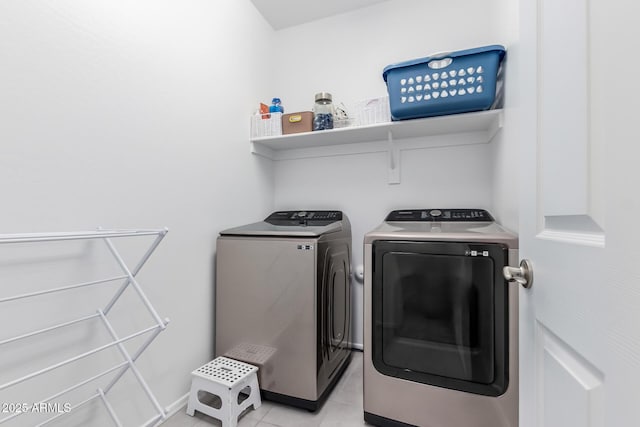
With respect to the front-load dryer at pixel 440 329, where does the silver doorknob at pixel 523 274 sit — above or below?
above

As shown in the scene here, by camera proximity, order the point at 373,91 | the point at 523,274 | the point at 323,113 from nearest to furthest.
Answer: the point at 523,274 < the point at 323,113 < the point at 373,91

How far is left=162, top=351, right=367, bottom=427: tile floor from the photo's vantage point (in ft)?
4.59

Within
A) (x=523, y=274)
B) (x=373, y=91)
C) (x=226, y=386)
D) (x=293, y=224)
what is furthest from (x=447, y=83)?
(x=226, y=386)

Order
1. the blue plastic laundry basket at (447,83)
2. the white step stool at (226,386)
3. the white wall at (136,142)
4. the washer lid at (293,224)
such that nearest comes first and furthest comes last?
the white wall at (136,142) → the white step stool at (226,386) → the blue plastic laundry basket at (447,83) → the washer lid at (293,224)

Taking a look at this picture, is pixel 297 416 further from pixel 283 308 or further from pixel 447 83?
pixel 447 83

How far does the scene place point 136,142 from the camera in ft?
4.27

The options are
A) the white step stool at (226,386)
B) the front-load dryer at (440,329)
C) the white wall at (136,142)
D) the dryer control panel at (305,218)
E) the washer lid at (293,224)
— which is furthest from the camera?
the dryer control panel at (305,218)

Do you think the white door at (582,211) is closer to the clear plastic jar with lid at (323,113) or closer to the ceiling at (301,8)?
the clear plastic jar with lid at (323,113)

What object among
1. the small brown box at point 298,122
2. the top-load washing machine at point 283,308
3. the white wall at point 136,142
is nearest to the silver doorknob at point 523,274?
the top-load washing machine at point 283,308

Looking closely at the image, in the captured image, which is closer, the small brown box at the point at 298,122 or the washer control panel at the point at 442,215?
the washer control panel at the point at 442,215

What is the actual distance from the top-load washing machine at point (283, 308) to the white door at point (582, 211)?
97cm

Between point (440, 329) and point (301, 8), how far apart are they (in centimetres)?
241

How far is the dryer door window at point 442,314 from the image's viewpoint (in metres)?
Result: 1.21

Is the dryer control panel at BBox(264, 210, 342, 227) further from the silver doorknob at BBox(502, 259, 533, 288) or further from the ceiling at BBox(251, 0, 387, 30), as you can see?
the ceiling at BBox(251, 0, 387, 30)
